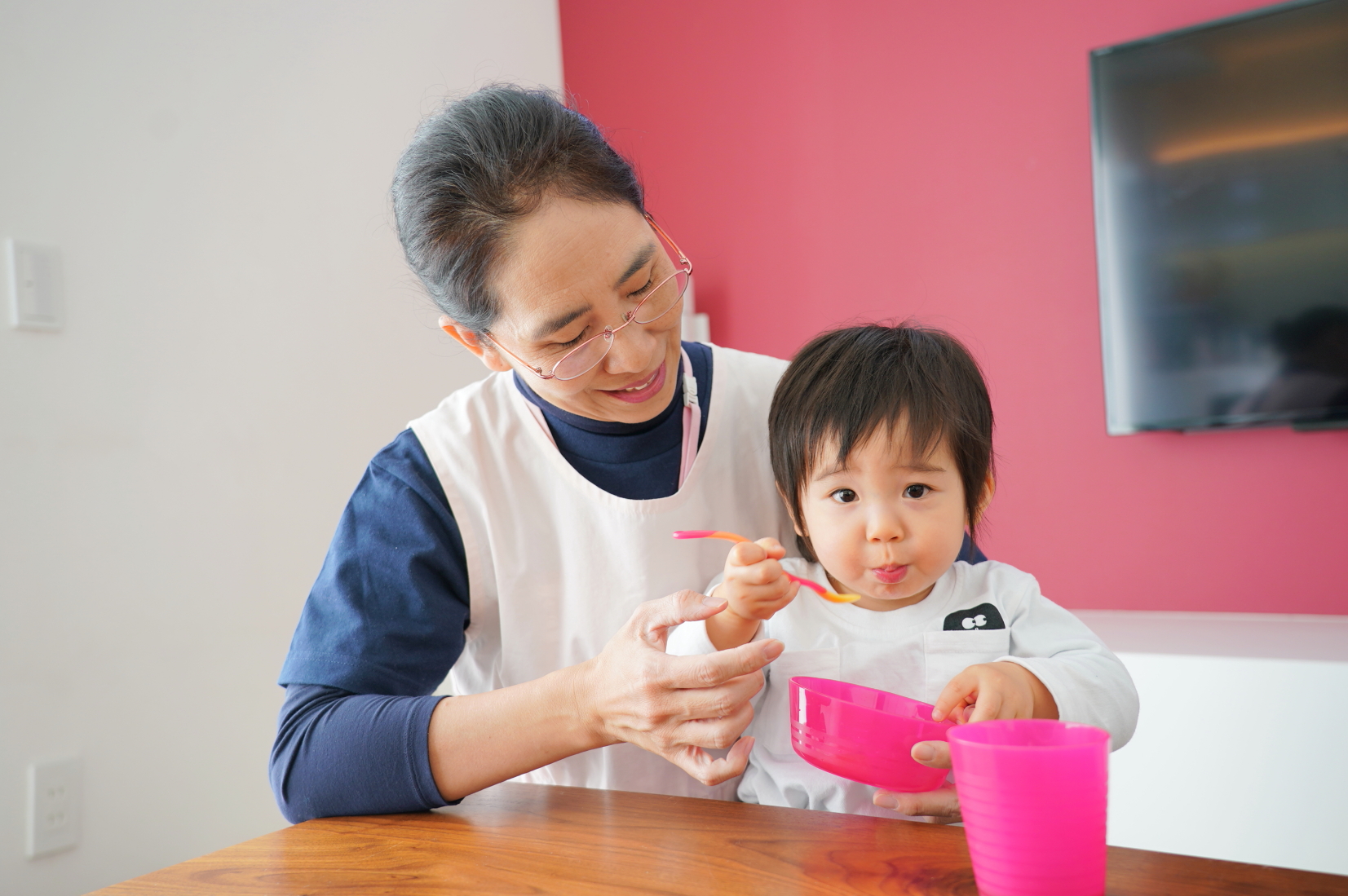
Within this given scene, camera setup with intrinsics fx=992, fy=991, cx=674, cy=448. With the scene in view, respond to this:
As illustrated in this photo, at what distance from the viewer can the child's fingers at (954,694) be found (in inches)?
31.2

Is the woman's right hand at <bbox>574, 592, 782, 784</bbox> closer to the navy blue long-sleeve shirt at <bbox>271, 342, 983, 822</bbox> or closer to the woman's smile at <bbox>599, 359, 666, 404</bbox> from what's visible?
the navy blue long-sleeve shirt at <bbox>271, 342, 983, 822</bbox>

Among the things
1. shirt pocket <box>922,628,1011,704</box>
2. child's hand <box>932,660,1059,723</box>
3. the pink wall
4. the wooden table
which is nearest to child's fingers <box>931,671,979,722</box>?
child's hand <box>932,660,1059,723</box>

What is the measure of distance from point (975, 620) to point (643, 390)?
0.44 m

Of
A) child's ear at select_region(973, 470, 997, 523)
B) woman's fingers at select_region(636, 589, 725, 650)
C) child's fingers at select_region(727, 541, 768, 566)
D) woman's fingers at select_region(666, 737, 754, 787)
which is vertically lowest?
woman's fingers at select_region(666, 737, 754, 787)

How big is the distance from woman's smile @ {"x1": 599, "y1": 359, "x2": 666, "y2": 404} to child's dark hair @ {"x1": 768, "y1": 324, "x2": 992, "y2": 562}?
14cm

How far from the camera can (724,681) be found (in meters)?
0.79

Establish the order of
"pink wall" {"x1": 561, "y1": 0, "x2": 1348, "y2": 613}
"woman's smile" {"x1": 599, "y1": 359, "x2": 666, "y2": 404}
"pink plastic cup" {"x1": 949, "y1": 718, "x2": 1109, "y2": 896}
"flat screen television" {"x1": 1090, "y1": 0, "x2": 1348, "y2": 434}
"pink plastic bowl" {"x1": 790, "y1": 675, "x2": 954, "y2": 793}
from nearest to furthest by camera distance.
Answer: "pink plastic cup" {"x1": 949, "y1": 718, "x2": 1109, "y2": 896}, "pink plastic bowl" {"x1": 790, "y1": 675, "x2": 954, "y2": 793}, "woman's smile" {"x1": 599, "y1": 359, "x2": 666, "y2": 404}, "flat screen television" {"x1": 1090, "y1": 0, "x2": 1348, "y2": 434}, "pink wall" {"x1": 561, "y1": 0, "x2": 1348, "y2": 613}

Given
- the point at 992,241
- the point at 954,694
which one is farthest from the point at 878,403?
the point at 992,241

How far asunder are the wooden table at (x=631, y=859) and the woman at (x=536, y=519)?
2.5 inches

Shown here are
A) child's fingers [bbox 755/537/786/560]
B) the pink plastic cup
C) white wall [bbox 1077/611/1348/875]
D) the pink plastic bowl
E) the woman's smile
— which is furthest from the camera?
white wall [bbox 1077/611/1348/875]

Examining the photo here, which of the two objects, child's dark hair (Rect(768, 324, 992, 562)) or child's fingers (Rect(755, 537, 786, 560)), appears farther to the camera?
child's dark hair (Rect(768, 324, 992, 562))

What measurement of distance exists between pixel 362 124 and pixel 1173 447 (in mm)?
2282

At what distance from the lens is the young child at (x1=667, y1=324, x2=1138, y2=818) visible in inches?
39.9

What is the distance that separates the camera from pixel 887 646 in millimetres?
1060
